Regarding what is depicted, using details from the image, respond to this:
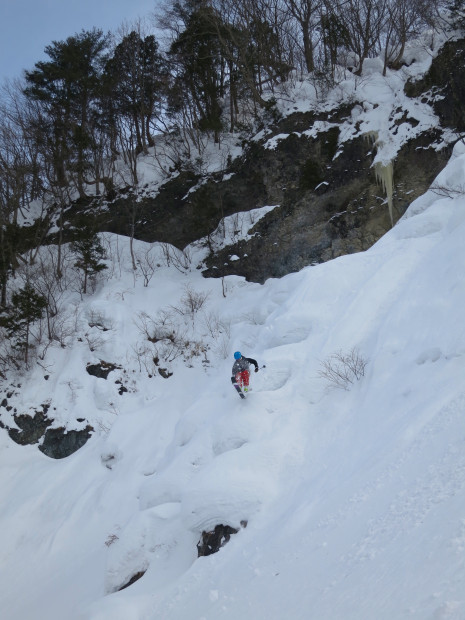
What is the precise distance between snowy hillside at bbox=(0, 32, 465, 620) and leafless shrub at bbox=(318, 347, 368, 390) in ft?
0.42

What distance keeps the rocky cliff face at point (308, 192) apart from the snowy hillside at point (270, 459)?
2509mm

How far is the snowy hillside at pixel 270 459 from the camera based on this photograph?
4.77m

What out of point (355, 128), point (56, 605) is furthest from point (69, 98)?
point (56, 605)

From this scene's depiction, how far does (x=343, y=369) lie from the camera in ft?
29.8

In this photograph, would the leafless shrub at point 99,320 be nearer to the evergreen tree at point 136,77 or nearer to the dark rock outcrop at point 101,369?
the dark rock outcrop at point 101,369

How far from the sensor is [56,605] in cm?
891

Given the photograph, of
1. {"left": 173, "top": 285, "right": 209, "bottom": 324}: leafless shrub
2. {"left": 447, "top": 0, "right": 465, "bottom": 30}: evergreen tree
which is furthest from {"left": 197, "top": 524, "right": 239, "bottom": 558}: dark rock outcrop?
{"left": 447, "top": 0, "right": 465, "bottom": 30}: evergreen tree

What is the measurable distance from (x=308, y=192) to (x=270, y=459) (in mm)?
13683

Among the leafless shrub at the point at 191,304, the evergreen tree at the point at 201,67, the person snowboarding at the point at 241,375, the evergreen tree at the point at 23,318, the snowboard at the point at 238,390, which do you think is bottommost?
the snowboard at the point at 238,390

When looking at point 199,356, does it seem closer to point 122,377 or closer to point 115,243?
point 122,377

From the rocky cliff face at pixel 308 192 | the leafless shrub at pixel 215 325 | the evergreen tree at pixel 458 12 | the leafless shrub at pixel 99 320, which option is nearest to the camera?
the leafless shrub at pixel 215 325

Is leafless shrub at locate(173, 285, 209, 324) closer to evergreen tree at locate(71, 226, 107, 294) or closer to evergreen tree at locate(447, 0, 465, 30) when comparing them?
evergreen tree at locate(71, 226, 107, 294)

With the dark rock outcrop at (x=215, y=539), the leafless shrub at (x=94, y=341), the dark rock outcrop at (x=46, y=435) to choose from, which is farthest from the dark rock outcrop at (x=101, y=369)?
the dark rock outcrop at (x=215, y=539)

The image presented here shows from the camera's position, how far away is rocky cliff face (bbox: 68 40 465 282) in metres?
17.0
